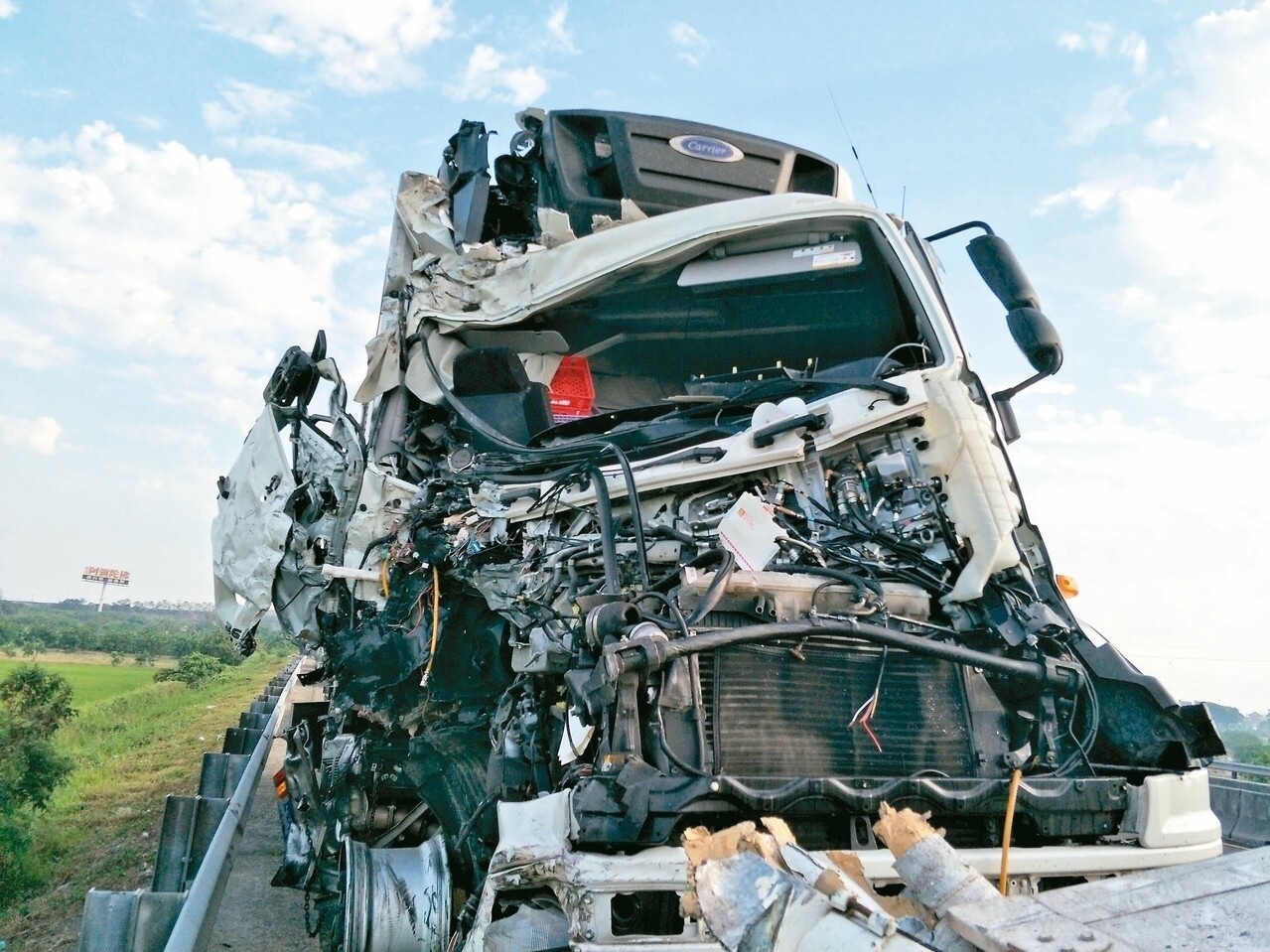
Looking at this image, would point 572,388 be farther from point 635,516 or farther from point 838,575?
point 838,575

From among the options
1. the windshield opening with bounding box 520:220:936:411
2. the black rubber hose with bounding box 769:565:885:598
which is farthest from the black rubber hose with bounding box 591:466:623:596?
the windshield opening with bounding box 520:220:936:411

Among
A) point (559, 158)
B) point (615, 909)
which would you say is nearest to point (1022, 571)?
point (615, 909)

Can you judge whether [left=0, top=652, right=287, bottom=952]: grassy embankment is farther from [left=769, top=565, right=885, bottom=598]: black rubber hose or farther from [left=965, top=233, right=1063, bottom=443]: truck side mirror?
[left=965, top=233, right=1063, bottom=443]: truck side mirror

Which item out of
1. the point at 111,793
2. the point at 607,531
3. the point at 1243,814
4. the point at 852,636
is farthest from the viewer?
the point at 111,793

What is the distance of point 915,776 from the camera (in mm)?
2779

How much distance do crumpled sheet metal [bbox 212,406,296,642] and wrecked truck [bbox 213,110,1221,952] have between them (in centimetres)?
2

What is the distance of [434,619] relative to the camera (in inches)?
161

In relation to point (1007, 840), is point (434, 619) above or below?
above

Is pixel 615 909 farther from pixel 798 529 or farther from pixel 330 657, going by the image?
pixel 330 657

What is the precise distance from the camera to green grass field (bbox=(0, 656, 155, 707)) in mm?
18188

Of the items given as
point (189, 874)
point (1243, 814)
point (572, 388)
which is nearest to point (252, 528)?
point (189, 874)

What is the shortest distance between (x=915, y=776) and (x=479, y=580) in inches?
75.8

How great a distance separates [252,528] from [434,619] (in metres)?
1.64

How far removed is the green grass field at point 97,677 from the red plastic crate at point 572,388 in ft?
41.2
